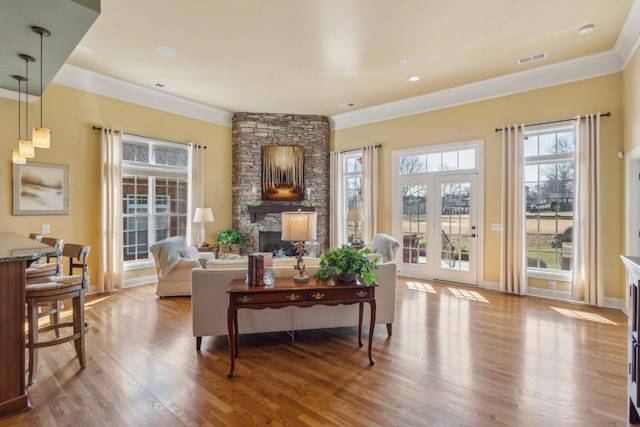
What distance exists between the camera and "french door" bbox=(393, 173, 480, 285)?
591 centimetres

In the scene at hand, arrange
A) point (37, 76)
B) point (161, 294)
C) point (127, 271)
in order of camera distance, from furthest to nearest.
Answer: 1. point (127, 271)
2. point (161, 294)
3. point (37, 76)

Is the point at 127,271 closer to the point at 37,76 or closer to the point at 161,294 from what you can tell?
the point at 161,294

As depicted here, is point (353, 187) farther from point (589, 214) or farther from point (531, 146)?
point (589, 214)

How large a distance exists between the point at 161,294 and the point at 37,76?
133 inches

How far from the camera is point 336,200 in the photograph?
7.63 metres

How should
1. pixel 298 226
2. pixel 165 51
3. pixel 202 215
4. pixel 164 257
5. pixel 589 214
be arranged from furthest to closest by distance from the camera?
pixel 202 215 < pixel 164 257 < pixel 589 214 < pixel 165 51 < pixel 298 226

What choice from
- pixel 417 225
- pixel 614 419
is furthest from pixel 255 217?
pixel 614 419

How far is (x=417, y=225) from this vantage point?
6.55 metres

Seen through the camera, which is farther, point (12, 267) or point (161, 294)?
point (161, 294)

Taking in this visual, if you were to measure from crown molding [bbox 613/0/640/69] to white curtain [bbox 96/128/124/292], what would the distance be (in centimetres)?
735

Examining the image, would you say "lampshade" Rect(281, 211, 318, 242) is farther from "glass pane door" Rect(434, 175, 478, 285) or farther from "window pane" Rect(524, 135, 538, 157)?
"window pane" Rect(524, 135, 538, 157)

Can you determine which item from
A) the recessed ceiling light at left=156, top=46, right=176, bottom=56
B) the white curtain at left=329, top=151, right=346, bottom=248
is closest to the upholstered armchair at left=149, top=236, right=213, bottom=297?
the recessed ceiling light at left=156, top=46, right=176, bottom=56

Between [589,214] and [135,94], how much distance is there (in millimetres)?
7783

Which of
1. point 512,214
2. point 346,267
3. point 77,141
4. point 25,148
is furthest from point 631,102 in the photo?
point 77,141
